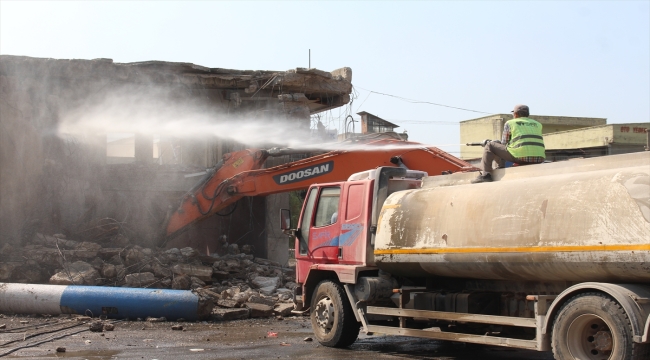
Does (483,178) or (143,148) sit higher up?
(143,148)

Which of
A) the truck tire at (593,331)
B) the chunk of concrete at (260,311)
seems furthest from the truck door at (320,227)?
the truck tire at (593,331)

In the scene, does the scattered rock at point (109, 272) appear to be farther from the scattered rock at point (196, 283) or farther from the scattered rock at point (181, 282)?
the scattered rock at point (196, 283)

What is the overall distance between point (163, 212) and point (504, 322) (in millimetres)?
11298

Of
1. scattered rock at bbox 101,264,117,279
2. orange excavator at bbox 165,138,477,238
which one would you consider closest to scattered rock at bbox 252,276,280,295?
orange excavator at bbox 165,138,477,238

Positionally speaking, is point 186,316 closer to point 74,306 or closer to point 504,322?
point 74,306

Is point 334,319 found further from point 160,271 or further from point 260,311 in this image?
point 160,271

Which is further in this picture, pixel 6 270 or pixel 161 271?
pixel 161 271

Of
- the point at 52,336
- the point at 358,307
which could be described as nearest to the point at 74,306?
the point at 52,336

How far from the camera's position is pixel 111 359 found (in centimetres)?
902

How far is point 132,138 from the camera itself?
65.1ft

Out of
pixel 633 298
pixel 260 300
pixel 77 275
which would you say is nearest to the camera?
pixel 633 298

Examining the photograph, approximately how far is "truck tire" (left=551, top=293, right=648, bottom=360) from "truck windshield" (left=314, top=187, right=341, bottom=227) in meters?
4.10

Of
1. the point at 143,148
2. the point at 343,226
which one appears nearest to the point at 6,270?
the point at 143,148

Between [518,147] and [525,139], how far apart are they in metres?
0.13
